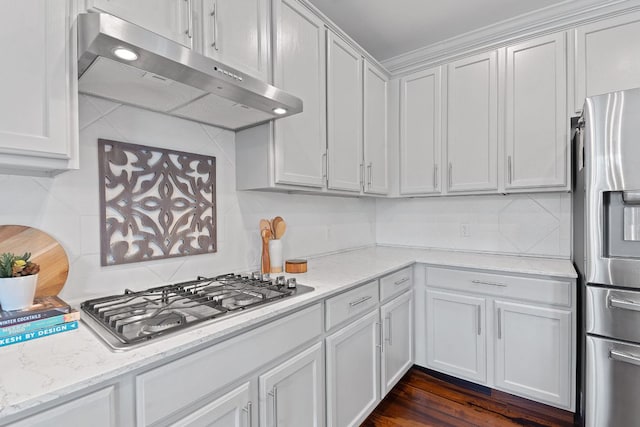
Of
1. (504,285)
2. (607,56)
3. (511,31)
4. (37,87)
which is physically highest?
(511,31)

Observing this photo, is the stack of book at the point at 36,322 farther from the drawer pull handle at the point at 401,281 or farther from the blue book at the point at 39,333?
the drawer pull handle at the point at 401,281

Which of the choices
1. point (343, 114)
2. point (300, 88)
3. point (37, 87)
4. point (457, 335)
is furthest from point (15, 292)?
point (457, 335)

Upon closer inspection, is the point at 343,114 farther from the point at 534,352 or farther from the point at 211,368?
the point at 534,352

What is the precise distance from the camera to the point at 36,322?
0.94 meters

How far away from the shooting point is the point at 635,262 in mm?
1529

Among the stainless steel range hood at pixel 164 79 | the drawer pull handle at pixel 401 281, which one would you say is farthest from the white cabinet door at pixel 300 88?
the drawer pull handle at pixel 401 281

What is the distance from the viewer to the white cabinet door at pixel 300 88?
170 centimetres

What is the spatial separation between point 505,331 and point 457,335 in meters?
0.31

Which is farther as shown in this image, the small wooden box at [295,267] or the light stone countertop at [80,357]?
the small wooden box at [295,267]

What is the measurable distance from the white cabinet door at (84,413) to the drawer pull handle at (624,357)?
2.06 metres

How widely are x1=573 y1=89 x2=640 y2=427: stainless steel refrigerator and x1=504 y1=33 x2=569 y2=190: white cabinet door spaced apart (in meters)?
0.50

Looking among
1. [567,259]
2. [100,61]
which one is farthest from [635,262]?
[100,61]

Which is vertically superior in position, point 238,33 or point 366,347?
point 238,33

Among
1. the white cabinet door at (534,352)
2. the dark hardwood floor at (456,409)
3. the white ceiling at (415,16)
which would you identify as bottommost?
the dark hardwood floor at (456,409)
